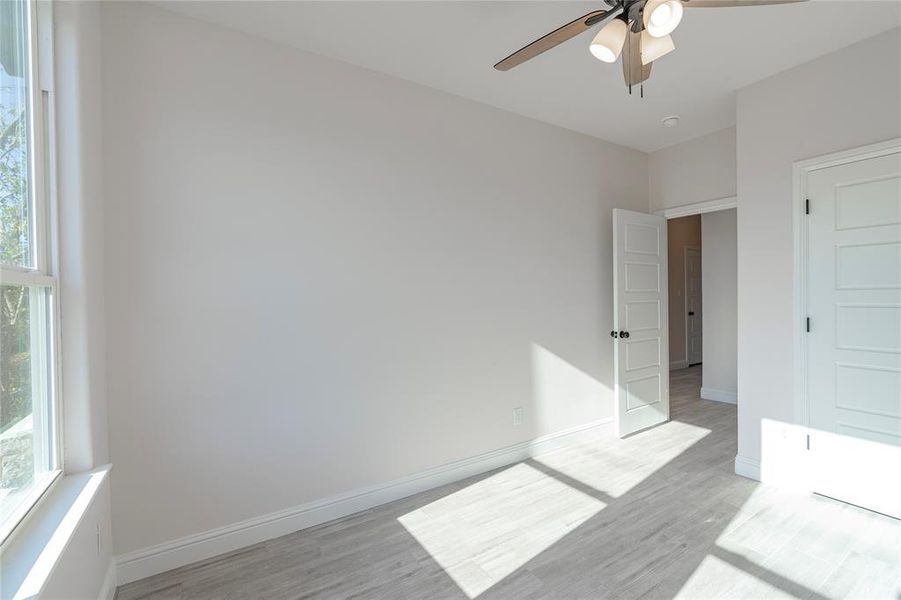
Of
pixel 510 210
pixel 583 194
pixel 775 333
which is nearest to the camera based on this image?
pixel 775 333

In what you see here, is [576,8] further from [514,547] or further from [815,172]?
[514,547]

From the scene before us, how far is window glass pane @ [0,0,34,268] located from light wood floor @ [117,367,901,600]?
64.8 inches

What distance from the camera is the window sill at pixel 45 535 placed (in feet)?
3.59

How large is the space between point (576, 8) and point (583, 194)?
190cm

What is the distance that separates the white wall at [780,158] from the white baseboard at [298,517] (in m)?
1.65

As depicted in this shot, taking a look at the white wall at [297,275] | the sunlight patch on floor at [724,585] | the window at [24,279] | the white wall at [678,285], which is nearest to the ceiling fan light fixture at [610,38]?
the white wall at [297,275]

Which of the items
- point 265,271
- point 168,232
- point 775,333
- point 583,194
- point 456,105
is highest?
point 456,105

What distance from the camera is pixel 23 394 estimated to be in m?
1.38

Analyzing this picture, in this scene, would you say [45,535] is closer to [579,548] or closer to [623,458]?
[579,548]

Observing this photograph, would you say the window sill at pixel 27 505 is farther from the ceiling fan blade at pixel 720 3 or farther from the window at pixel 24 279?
the ceiling fan blade at pixel 720 3

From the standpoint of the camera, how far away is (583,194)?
3.88 m

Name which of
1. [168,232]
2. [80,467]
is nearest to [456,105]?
[168,232]

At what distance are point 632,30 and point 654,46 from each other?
0.12 metres

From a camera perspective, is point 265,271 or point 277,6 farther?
point 265,271
